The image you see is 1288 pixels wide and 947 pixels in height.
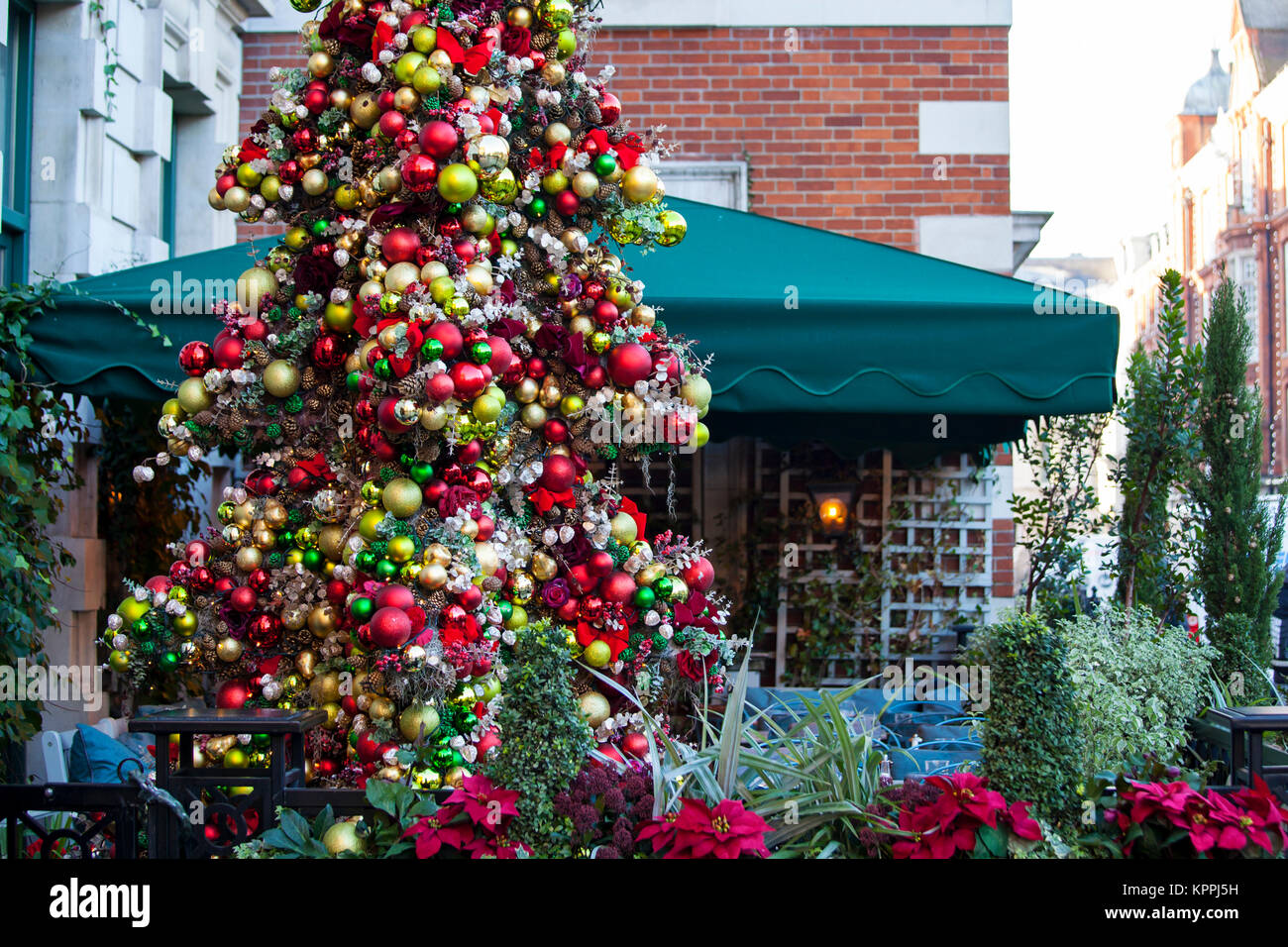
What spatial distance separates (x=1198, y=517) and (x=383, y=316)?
510 cm

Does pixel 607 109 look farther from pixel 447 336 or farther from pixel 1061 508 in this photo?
pixel 1061 508

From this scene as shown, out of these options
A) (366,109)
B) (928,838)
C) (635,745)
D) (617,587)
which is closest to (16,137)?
(366,109)

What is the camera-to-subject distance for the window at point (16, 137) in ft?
15.5

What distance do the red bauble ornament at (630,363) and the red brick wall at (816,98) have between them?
12.7 feet

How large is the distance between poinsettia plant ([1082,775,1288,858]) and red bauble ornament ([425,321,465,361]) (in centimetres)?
187

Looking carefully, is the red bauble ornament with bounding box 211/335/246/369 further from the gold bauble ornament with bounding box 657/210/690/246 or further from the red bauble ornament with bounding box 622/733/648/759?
the red bauble ornament with bounding box 622/733/648/759

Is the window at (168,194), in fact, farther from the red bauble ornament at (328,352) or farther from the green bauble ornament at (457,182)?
the green bauble ornament at (457,182)

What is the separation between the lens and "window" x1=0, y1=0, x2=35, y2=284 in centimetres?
472

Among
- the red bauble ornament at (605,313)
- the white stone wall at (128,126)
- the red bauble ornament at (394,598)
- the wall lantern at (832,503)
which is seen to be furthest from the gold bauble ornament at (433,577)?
the wall lantern at (832,503)

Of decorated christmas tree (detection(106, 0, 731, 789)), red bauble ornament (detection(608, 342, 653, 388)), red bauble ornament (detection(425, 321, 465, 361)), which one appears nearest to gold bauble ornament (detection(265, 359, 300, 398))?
decorated christmas tree (detection(106, 0, 731, 789))

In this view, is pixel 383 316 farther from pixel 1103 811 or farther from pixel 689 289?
pixel 1103 811

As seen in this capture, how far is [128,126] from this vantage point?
5418mm
